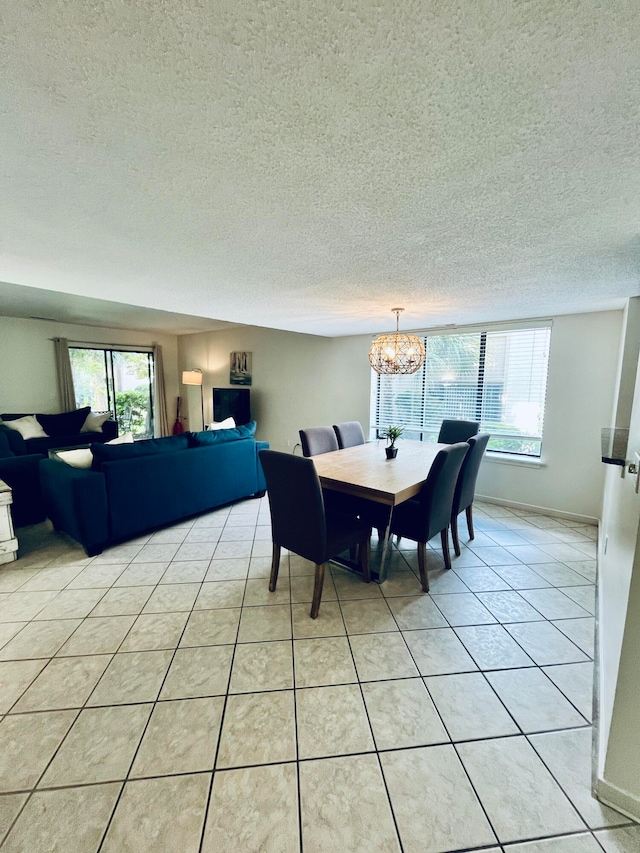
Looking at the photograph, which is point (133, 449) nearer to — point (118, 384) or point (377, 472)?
point (377, 472)

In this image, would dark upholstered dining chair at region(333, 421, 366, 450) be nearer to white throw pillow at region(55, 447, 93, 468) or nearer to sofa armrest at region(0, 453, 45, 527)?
white throw pillow at region(55, 447, 93, 468)

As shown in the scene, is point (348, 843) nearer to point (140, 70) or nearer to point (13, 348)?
point (140, 70)

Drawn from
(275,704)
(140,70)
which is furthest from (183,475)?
(140,70)

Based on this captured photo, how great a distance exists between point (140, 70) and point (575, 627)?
297cm

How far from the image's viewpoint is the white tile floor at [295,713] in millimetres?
1085

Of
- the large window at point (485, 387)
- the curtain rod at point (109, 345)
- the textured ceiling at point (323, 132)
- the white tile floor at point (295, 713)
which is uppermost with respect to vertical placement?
the curtain rod at point (109, 345)

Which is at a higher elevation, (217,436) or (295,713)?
(217,436)

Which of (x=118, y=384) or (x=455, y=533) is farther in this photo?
(x=118, y=384)

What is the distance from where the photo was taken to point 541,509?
11.9 ft

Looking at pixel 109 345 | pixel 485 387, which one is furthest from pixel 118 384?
pixel 485 387

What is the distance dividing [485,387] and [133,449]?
378 centimetres

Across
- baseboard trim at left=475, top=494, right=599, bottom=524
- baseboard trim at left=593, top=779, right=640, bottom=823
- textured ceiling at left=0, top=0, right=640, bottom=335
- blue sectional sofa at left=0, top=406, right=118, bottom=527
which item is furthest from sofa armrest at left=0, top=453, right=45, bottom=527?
baseboard trim at left=475, top=494, right=599, bottom=524

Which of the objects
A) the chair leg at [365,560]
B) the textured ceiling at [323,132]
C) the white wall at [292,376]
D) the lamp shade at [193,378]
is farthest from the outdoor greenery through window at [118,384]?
the chair leg at [365,560]

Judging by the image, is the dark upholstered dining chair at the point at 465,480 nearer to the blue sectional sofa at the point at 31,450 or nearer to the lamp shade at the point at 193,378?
the blue sectional sofa at the point at 31,450
